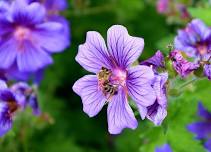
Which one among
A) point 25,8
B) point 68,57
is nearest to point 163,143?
point 25,8

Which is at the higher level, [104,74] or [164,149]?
[104,74]

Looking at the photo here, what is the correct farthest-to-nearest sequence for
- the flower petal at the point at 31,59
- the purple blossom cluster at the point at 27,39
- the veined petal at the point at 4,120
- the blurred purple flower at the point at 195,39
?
the flower petal at the point at 31,59, the purple blossom cluster at the point at 27,39, the blurred purple flower at the point at 195,39, the veined petal at the point at 4,120

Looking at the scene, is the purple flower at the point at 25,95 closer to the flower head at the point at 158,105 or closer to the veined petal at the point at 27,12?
the veined petal at the point at 27,12

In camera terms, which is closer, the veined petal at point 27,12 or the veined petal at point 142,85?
the veined petal at point 142,85

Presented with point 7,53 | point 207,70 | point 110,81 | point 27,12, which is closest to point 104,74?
point 110,81

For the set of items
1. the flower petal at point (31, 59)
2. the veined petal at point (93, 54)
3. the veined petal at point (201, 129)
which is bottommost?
the veined petal at point (201, 129)

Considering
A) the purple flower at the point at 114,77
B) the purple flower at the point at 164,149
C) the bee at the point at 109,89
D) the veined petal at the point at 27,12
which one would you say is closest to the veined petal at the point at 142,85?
→ the purple flower at the point at 114,77

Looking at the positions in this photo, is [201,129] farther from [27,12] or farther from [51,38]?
[27,12]
